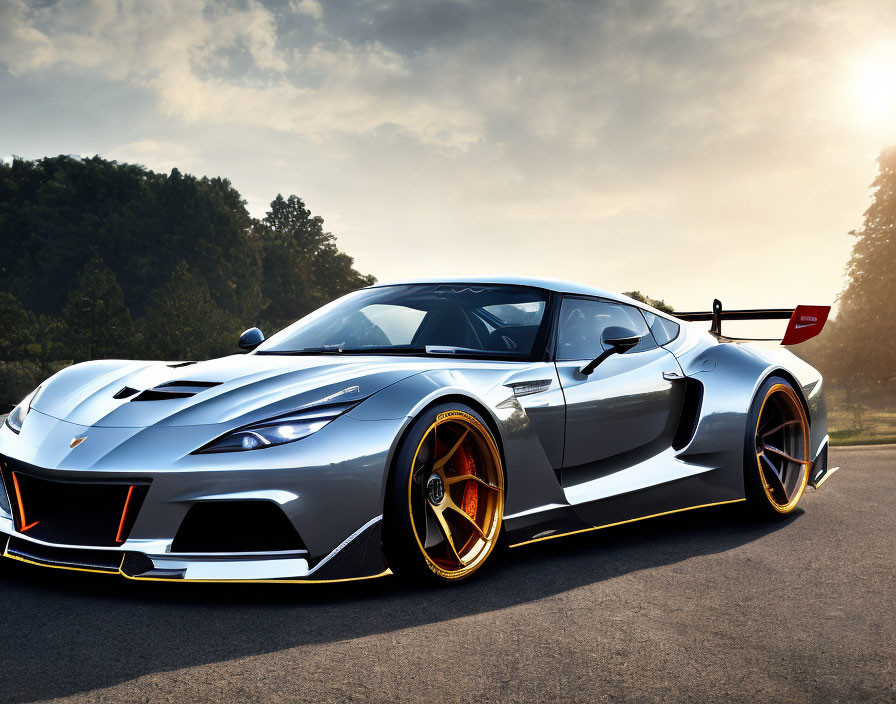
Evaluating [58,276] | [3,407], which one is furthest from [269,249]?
[3,407]

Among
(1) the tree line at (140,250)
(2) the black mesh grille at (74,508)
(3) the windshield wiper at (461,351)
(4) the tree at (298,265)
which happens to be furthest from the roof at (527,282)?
(4) the tree at (298,265)

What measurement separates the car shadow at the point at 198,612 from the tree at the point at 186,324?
181 ft

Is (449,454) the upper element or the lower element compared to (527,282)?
lower

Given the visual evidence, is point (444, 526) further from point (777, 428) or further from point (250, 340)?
point (777, 428)

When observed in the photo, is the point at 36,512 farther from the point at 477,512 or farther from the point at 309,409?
the point at 477,512

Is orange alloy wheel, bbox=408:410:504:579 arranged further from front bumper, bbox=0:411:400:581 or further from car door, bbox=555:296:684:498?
car door, bbox=555:296:684:498

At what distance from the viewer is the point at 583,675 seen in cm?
287

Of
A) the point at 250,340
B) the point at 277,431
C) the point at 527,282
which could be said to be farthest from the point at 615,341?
the point at 250,340

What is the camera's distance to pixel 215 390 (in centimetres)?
392

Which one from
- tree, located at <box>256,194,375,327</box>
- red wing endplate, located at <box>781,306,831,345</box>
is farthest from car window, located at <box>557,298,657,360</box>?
tree, located at <box>256,194,375,327</box>

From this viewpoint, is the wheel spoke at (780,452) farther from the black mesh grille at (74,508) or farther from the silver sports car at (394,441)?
the black mesh grille at (74,508)

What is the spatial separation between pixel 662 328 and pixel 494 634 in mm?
2964

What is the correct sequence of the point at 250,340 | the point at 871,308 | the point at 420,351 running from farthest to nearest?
the point at 871,308 < the point at 250,340 < the point at 420,351

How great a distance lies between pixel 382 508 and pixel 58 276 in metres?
72.4
